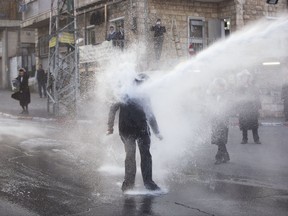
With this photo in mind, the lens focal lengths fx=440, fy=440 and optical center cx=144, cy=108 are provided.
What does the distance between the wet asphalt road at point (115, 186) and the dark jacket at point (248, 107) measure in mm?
835

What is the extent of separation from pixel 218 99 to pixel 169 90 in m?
1.04

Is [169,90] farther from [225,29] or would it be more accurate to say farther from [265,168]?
[225,29]

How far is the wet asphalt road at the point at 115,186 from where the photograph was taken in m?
5.37

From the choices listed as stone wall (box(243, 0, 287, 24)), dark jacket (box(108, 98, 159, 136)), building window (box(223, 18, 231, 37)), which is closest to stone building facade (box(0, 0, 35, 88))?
building window (box(223, 18, 231, 37))

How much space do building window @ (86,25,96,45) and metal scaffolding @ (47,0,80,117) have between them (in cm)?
529

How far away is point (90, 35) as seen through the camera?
2272 cm

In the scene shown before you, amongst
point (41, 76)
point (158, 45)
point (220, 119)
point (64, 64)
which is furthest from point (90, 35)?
point (220, 119)

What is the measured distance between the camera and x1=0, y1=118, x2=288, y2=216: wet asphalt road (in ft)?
17.6

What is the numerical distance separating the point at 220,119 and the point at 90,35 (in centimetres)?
1500

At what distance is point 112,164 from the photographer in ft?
27.6

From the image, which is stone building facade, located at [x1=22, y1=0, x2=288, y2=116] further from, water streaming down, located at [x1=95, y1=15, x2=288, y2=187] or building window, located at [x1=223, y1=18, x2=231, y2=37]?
water streaming down, located at [x1=95, y1=15, x2=288, y2=187]

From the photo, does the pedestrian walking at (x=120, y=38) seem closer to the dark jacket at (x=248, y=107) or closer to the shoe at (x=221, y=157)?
the dark jacket at (x=248, y=107)

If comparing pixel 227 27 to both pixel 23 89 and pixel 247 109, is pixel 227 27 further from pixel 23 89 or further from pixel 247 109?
pixel 247 109

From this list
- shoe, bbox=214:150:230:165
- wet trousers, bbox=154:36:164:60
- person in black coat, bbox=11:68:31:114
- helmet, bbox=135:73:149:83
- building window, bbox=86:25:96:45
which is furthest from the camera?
building window, bbox=86:25:96:45
